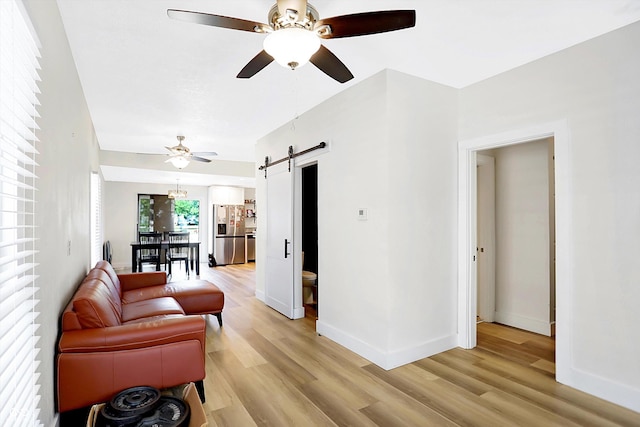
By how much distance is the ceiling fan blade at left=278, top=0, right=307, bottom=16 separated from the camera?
5.74 feet

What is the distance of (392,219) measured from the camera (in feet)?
10.1

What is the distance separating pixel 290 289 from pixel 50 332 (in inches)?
112

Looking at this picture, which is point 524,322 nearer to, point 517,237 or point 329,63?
point 517,237

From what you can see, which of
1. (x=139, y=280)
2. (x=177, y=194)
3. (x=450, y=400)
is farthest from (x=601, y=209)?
(x=177, y=194)

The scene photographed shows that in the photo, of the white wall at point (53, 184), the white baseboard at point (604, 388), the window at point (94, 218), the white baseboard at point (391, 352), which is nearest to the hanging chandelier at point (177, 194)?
the window at point (94, 218)

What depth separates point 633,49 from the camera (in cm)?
238

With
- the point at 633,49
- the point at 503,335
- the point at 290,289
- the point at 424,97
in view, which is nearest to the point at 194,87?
the point at 424,97

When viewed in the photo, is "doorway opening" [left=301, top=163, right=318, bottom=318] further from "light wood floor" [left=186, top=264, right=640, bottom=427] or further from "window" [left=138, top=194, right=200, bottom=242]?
"window" [left=138, top=194, right=200, bottom=242]

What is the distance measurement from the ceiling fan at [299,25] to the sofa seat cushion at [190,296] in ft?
10.3

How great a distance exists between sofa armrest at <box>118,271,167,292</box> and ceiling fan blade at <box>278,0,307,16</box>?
13.1 feet

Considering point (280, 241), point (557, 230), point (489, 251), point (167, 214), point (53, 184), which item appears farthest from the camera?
point (167, 214)

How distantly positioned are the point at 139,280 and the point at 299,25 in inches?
158

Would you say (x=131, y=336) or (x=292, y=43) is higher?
(x=292, y=43)

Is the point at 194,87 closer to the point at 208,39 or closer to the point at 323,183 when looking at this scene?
the point at 208,39
